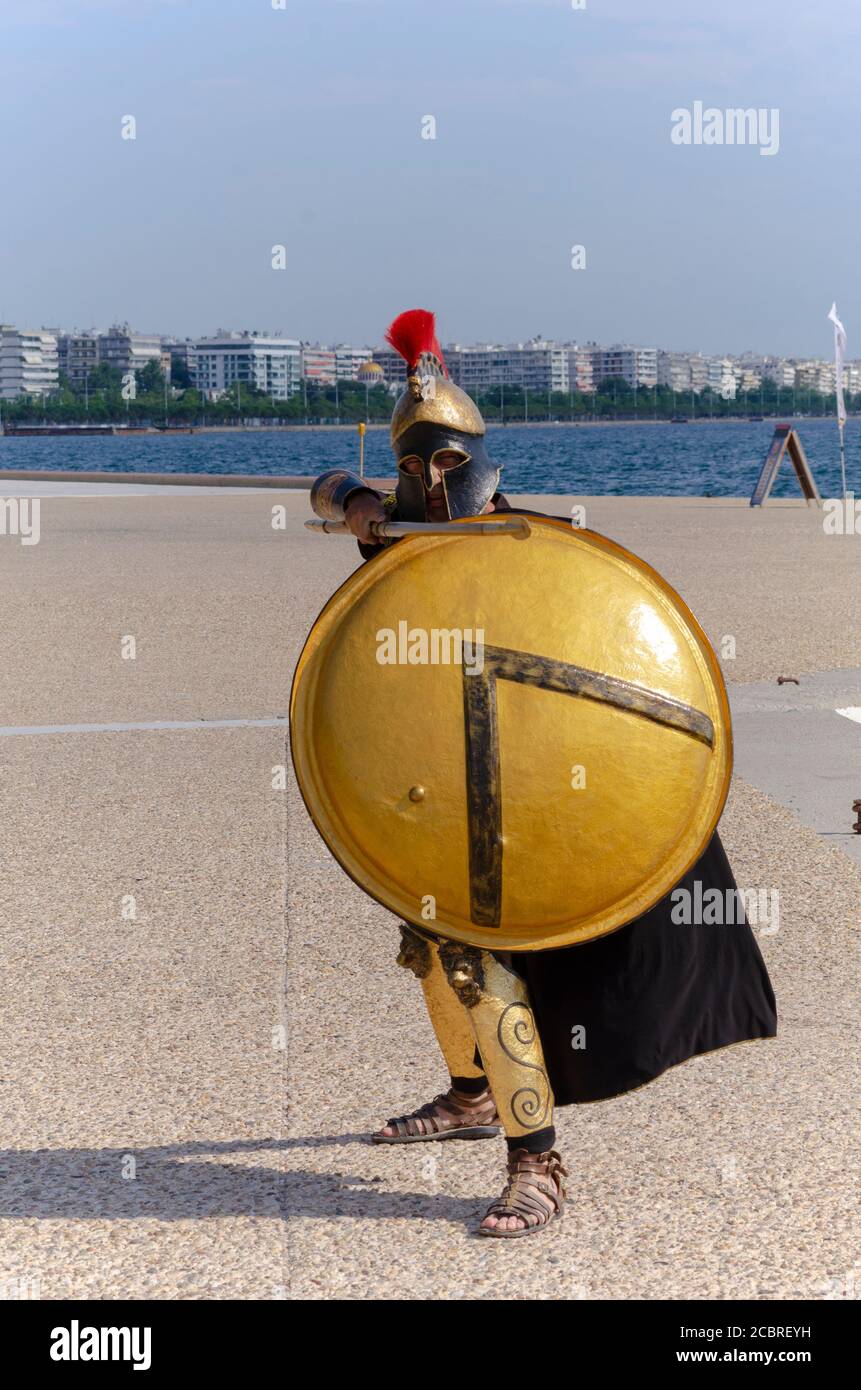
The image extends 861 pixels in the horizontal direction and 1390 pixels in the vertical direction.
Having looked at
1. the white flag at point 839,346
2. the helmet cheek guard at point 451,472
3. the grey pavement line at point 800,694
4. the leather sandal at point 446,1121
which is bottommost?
the leather sandal at point 446,1121

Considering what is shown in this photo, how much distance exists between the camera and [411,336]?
3264mm

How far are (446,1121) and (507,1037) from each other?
581 mm

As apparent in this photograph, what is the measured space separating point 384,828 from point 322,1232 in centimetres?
87

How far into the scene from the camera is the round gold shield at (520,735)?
2857mm

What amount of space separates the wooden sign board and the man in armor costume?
21.0 m

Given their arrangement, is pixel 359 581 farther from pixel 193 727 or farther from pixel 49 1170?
pixel 193 727

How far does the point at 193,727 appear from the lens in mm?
8398

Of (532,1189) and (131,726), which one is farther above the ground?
(131,726)

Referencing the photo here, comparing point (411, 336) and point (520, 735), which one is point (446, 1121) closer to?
point (520, 735)

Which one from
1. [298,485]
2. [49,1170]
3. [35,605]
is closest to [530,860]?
[49,1170]

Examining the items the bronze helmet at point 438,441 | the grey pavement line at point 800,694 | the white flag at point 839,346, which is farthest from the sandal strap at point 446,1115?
the white flag at point 839,346

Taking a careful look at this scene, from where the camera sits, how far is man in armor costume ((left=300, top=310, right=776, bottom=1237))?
3145mm

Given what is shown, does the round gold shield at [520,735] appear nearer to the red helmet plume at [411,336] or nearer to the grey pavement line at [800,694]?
the red helmet plume at [411,336]

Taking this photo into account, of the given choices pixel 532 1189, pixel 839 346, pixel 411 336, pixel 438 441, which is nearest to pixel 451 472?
pixel 438 441
